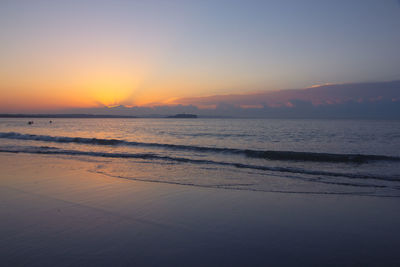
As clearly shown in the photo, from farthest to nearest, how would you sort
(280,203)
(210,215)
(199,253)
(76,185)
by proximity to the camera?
(76,185), (280,203), (210,215), (199,253)

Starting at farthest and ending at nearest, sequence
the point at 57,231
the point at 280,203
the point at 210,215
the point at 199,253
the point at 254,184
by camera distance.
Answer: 1. the point at 254,184
2. the point at 280,203
3. the point at 210,215
4. the point at 57,231
5. the point at 199,253

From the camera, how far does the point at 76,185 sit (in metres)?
8.62

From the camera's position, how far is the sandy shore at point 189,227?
155 inches

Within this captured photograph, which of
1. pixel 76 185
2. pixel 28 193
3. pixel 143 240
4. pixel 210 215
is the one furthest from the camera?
pixel 76 185

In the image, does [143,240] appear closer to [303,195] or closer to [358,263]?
[358,263]

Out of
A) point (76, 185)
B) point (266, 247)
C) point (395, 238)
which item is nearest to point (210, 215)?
point (266, 247)

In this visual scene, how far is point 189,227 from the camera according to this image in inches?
204

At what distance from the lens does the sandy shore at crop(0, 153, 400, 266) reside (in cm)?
393

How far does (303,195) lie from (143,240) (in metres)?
5.19

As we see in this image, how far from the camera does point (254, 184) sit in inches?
364

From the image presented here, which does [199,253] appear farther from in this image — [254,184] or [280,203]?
[254,184]

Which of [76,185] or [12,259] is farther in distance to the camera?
[76,185]

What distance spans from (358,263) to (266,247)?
4.33 ft

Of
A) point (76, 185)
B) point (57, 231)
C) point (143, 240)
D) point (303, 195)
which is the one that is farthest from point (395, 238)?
point (76, 185)
